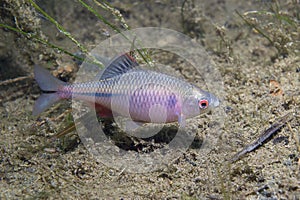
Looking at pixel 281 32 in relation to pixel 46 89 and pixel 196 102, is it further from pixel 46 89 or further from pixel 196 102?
pixel 46 89

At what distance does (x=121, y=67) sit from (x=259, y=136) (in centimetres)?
193

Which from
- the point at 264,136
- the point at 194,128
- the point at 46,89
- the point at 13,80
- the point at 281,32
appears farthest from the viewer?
the point at 13,80

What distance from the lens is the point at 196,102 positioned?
3.56 meters

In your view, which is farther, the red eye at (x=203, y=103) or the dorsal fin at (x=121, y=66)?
the dorsal fin at (x=121, y=66)

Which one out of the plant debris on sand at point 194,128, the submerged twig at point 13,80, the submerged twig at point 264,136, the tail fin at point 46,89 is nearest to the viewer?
the plant debris on sand at point 194,128

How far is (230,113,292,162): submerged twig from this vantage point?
337cm

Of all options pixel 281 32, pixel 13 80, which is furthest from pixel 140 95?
pixel 281 32

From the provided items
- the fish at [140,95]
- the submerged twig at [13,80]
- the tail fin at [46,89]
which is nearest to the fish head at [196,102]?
the fish at [140,95]

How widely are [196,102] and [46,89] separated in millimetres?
1905

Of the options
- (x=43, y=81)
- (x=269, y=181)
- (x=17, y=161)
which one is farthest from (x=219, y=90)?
(x=17, y=161)

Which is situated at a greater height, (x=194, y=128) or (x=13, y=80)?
(x=194, y=128)

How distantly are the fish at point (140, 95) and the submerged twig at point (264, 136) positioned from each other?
25.1 inches

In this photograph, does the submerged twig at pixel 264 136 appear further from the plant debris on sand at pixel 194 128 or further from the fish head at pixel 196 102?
the fish head at pixel 196 102

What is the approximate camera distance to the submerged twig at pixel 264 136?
11.0ft
